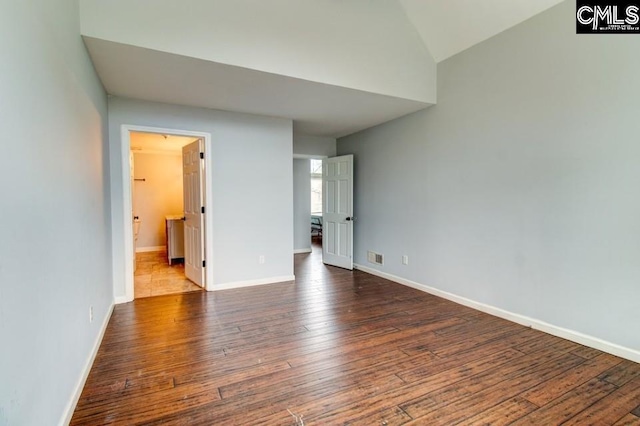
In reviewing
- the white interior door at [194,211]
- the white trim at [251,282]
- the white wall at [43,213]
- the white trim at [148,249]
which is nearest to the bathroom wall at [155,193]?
the white trim at [148,249]

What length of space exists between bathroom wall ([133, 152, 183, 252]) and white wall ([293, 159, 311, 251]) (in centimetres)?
280

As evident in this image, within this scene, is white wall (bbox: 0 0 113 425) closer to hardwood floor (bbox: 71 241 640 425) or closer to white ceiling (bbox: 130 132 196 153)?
hardwood floor (bbox: 71 241 640 425)

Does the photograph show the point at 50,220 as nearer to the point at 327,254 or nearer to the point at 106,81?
the point at 106,81

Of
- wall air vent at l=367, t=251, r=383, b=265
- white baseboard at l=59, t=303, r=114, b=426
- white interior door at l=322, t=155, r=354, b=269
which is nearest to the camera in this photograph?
white baseboard at l=59, t=303, r=114, b=426

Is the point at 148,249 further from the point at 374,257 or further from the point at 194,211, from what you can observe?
the point at 374,257

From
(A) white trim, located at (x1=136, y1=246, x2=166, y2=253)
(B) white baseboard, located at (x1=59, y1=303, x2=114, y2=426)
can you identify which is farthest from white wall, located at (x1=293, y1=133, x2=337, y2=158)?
(A) white trim, located at (x1=136, y1=246, x2=166, y2=253)

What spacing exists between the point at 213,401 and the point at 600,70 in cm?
373

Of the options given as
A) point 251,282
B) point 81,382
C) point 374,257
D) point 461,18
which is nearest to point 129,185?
point 251,282

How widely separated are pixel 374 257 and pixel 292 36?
342 centimetres

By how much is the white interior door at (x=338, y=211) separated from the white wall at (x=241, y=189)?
1.18 metres

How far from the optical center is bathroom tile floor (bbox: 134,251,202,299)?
422cm

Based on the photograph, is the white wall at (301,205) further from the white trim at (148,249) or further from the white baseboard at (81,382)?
the white baseboard at (81,382)

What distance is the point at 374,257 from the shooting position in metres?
5.21

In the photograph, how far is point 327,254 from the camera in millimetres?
5930
